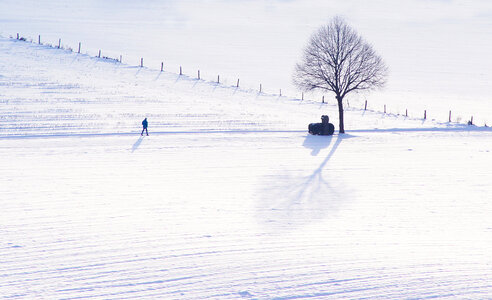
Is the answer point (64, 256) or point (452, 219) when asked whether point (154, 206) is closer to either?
point (64, 256)

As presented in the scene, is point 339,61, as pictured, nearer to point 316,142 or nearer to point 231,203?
point 316,142

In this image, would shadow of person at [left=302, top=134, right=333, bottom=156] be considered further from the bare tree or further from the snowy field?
the snowy field

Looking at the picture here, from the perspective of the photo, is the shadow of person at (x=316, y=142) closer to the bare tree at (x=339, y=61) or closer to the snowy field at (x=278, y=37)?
the bare tree at (x=339, y=61)

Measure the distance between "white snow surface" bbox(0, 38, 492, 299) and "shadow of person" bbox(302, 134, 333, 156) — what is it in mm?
230

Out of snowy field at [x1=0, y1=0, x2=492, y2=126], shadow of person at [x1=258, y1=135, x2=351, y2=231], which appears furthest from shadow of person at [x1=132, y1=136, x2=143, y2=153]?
snowy field at [x1=0, y1=0, x2=492, y2=126]

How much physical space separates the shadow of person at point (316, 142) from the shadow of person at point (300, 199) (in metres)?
3.83

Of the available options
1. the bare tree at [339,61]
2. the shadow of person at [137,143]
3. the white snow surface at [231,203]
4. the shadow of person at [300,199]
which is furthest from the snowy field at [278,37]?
the shadow of person at [300,199]

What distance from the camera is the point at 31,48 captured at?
59688 mm

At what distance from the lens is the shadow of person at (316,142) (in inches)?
1316

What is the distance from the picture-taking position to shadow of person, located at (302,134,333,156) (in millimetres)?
33416

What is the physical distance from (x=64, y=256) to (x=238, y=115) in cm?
2588

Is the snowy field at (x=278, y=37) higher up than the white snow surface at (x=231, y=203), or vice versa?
the snowy field at (x=278, y=37)

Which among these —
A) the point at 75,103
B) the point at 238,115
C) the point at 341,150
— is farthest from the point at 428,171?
the point at 75,103

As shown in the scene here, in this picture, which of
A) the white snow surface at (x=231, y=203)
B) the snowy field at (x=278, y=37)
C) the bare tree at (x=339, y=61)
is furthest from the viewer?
the snowy field at (x=278, y=37)
